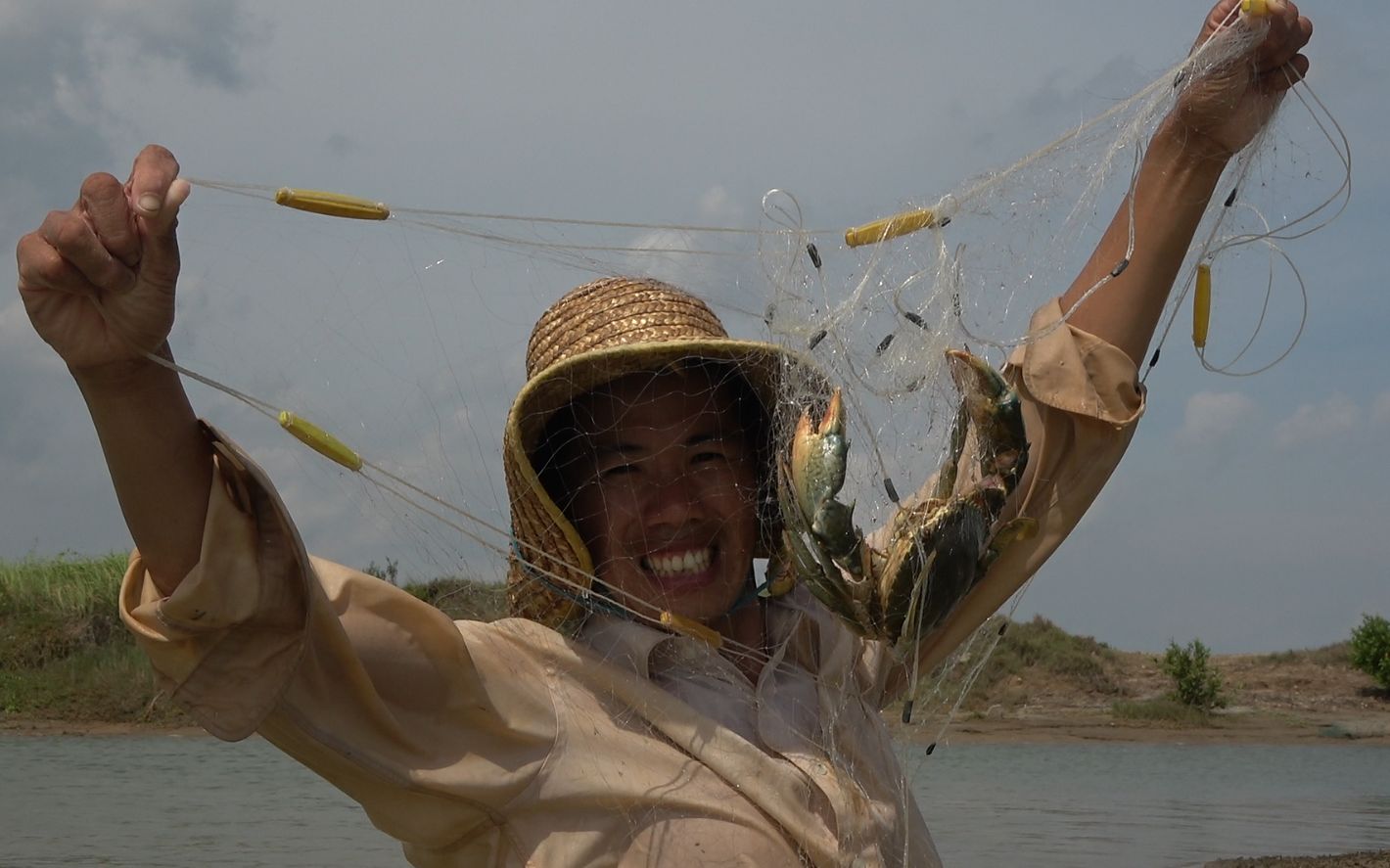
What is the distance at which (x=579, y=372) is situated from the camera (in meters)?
2.36

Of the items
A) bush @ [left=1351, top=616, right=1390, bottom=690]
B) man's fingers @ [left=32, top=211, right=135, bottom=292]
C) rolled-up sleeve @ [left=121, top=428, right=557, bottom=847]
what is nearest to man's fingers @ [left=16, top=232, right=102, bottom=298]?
man's fingers @ [left=32, top=211, right=135, bottom=292]

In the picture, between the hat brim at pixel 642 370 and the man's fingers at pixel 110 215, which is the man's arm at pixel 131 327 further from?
the hat brim at pixel 642 370

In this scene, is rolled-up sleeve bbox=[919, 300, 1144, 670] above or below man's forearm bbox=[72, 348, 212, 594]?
above

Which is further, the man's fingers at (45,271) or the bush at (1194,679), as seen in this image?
the bush at (1194,679)

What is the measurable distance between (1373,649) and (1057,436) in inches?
666

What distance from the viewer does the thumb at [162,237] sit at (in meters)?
1.69

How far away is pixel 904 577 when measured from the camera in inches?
82.8

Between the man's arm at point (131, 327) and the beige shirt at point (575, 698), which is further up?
the man's arm at point (131, 327)

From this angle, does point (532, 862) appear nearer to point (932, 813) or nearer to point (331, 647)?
point (331, 647)

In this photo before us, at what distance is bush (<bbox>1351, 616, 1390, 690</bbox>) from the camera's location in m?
17.2

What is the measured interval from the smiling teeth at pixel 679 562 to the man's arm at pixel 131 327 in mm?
744

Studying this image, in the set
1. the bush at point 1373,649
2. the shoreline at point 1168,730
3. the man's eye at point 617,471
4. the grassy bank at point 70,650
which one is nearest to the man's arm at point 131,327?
the man's eye at point 617,471

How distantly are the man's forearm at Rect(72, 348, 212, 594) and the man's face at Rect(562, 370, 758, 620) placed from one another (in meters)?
0.69

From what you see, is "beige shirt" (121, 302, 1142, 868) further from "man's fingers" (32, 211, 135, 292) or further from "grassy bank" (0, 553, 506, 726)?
"grassy bank" (0, 553, 506, 726)
